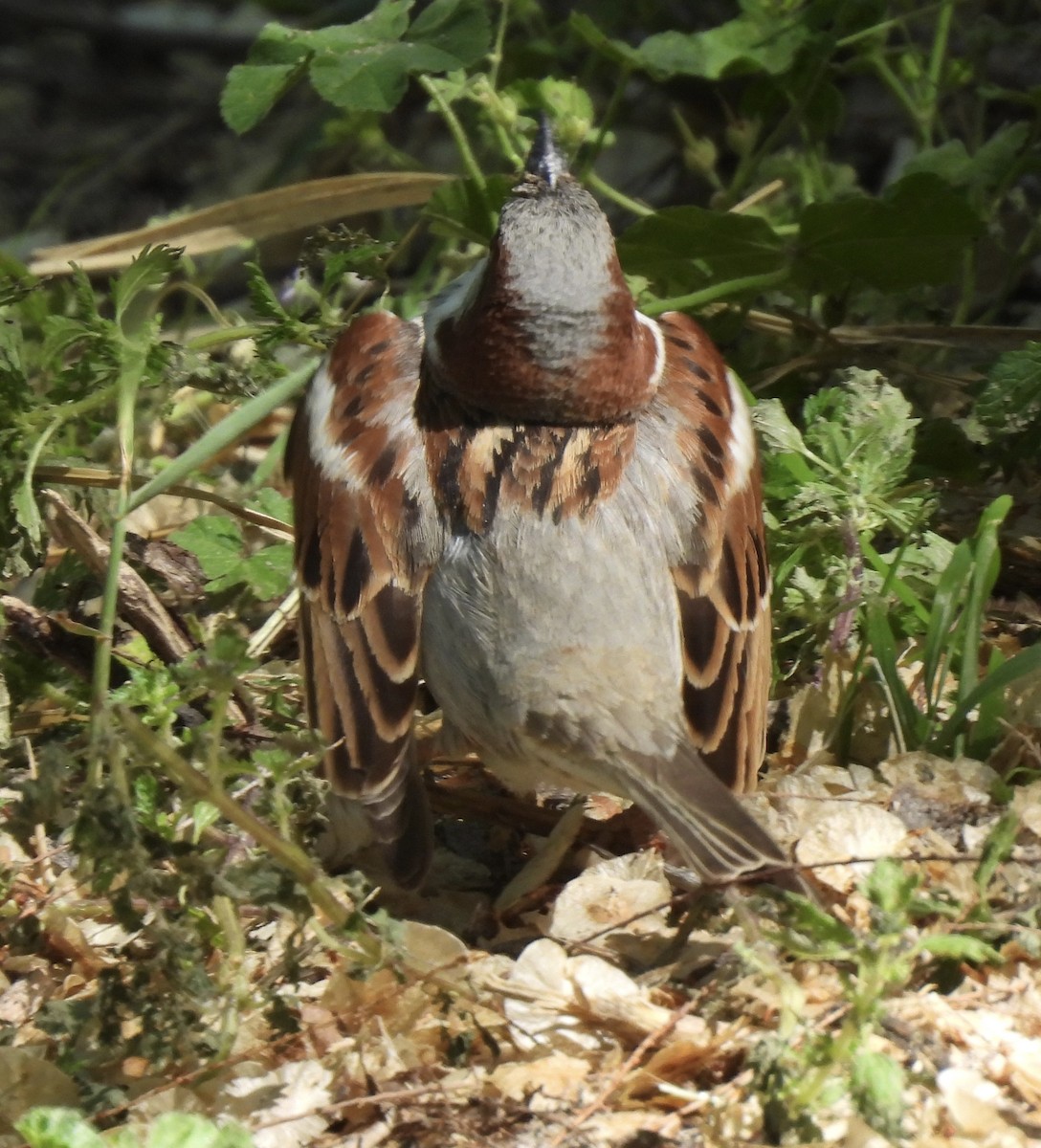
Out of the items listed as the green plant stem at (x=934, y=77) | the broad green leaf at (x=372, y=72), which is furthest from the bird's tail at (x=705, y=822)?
the green plant stem at (x=934, y=77)

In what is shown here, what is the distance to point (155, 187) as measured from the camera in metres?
7.81

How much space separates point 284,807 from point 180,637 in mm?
1509

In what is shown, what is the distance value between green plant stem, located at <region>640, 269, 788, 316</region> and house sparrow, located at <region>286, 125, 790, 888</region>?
0.75m

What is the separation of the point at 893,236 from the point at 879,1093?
9.01 ft

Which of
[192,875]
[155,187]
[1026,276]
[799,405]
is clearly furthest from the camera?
[155,187]

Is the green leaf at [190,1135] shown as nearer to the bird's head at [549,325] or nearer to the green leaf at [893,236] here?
the bird's head at [549,325]

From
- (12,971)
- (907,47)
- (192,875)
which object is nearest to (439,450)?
(192,875)

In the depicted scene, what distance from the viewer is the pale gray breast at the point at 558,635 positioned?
3.32m

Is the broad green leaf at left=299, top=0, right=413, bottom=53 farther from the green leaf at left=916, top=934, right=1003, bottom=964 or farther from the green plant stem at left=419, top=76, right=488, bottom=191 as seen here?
the green leaf at left=916, top=934, right=1003, bottom=964

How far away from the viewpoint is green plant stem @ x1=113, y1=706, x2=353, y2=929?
2.73 metres

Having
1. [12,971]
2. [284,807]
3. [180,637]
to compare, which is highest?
[284,807]

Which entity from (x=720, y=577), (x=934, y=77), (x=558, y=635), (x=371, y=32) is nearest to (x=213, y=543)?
(x=558, y=635)

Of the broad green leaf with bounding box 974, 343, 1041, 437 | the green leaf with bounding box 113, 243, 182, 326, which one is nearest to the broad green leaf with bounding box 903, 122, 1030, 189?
the broad green leaf with bounding box 974, 343, 1041, 437

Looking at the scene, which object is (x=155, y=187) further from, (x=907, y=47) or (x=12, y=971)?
(x=12, y=971)
